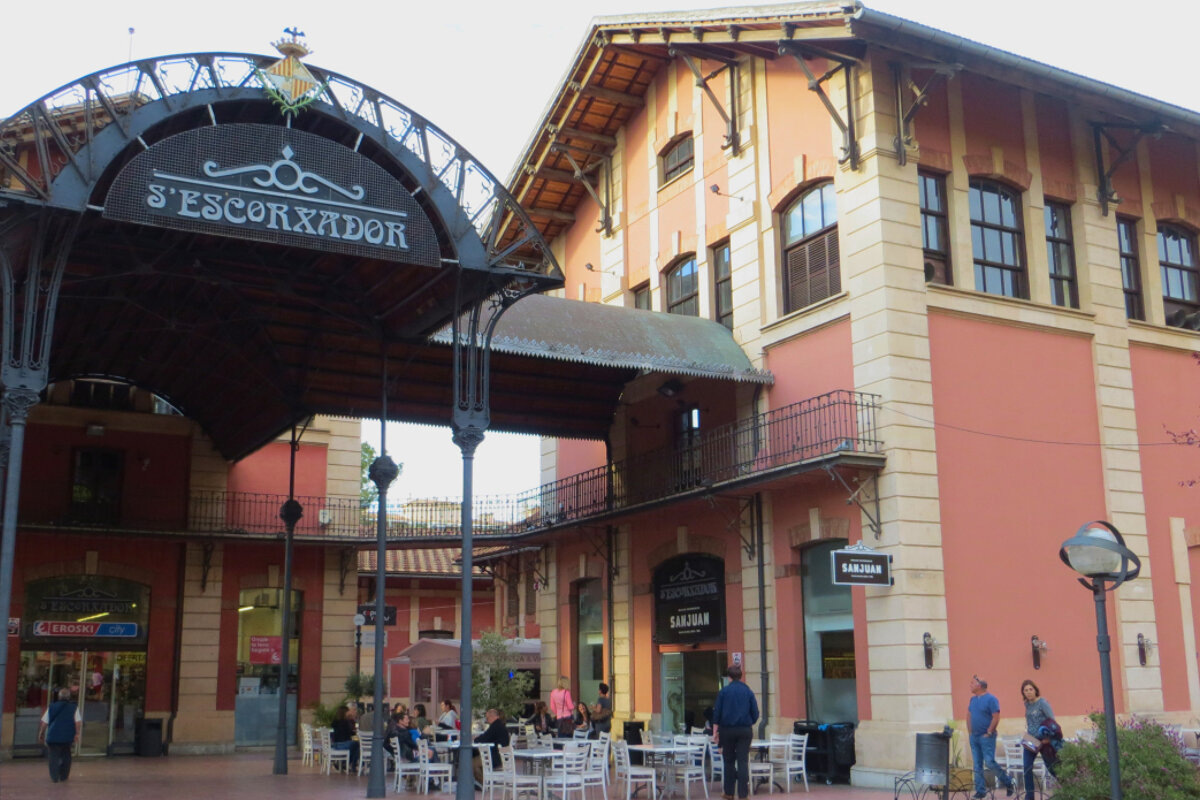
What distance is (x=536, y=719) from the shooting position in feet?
76.0

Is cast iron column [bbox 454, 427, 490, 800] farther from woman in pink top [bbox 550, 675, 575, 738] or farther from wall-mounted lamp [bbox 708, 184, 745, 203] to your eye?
wall-mounted lamp [bbox 708, 184, 745, 203]

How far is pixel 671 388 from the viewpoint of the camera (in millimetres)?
22453

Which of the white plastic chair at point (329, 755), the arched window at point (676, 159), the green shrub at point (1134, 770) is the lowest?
the white plastic chair at point (329, 755)

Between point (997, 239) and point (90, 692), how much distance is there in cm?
2041

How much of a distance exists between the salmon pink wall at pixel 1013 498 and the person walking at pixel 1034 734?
2075mm

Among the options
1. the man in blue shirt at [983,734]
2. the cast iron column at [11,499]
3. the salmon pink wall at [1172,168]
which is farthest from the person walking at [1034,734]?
the cast iron column at [11,499]

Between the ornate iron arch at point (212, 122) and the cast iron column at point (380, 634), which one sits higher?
the ornate iron arch at point (212, 122)

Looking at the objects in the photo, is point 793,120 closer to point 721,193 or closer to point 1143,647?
point 721,193

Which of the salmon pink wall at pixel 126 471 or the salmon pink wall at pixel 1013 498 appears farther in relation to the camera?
the salmon pink wall at pixel 126 471

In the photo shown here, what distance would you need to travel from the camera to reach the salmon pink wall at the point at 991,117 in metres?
19.5

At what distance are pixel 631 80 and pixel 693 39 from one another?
368 centimetres

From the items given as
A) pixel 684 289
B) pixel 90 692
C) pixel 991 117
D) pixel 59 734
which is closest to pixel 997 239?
pixel 991 117

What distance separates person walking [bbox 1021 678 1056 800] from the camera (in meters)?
14.4

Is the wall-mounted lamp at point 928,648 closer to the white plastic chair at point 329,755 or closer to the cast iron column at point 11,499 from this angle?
the white plastic chair at point 329,755
